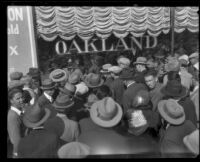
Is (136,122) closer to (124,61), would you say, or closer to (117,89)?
(117,89)

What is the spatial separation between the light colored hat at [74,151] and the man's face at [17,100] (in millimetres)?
895

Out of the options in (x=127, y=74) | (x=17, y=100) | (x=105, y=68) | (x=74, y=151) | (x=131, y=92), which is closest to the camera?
(x=74, y=151)

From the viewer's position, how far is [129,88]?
3.38 metres

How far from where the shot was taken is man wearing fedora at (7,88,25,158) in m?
2.65

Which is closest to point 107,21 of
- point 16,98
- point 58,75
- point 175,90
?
point 58,75

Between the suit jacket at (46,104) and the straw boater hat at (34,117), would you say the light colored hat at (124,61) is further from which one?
the straw boater hat at (34,117)

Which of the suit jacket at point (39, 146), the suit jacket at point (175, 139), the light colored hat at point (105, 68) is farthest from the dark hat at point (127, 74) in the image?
the suit jacket at point (39, 146)

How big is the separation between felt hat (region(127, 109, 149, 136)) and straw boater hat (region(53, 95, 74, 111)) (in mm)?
697

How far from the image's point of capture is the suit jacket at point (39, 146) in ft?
7.81

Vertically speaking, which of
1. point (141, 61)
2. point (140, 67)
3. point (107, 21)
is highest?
point (107, 21)

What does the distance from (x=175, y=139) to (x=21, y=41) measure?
9.50 feet

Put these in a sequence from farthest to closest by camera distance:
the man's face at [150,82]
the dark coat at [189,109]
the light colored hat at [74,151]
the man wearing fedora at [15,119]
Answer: the man's face at [150,82]
the dark coat at [189,109]
the man wearing fedora at [15,119]
the light colored hat at [74,151]

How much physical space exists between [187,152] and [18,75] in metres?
2.66

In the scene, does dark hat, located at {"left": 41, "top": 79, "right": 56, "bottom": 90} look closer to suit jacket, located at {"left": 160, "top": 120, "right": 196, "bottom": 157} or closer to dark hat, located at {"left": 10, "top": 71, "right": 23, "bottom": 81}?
dark hat, located at {"left": 10, "top": 71, "right": 23, "bottom": 81}
